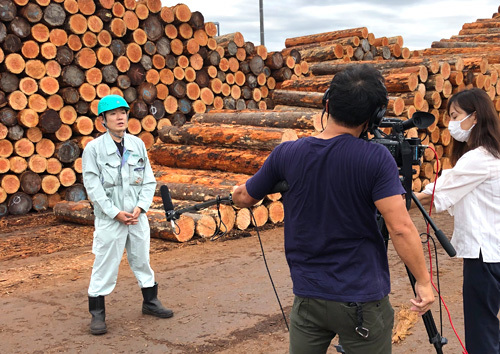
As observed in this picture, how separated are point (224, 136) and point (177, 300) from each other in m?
4.66

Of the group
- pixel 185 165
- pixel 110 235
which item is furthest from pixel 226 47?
pixel 110 235

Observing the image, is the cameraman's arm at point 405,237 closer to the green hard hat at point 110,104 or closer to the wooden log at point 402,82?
the green hard hat at point 110,104

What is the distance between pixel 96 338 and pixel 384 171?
10.1ft

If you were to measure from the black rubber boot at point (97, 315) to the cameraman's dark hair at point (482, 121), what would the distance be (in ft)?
10.1

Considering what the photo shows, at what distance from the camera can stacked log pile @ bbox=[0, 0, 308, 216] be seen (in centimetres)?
957

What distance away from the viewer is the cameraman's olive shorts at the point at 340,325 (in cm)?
229

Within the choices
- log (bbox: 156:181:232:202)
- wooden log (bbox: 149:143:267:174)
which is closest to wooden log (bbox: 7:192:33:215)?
wooden log (bbox: 149:143:267:174)

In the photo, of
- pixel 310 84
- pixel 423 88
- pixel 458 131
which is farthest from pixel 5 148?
pixel 458 131

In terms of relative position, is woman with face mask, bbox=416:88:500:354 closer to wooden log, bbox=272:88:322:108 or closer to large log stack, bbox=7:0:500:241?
large log stack, bbox=7:0:500:241

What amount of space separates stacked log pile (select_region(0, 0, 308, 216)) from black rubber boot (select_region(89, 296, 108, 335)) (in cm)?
573

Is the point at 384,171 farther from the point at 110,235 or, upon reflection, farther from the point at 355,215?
the point at 110,235

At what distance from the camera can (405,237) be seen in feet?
7.39

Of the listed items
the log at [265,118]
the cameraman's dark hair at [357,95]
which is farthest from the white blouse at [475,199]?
the log at [265,118]

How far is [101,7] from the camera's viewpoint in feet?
34.5
